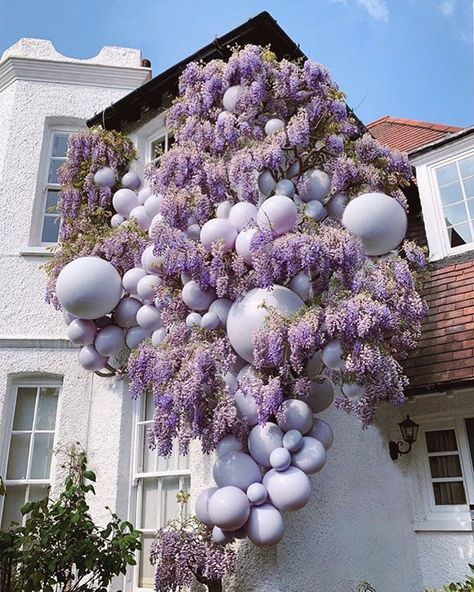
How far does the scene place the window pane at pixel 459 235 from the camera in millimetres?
8141

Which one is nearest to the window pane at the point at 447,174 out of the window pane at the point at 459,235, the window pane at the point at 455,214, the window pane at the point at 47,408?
the window pane at the point at 455,214

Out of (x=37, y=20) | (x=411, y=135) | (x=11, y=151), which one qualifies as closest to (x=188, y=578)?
(x=11, y=151)

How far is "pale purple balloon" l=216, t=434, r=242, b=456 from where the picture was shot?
14.5 feet

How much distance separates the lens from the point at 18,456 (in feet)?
21.5

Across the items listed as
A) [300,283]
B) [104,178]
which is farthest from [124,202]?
[300,283]

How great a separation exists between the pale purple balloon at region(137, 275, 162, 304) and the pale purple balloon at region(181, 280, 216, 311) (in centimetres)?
47

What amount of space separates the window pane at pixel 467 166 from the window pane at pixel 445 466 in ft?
13.9

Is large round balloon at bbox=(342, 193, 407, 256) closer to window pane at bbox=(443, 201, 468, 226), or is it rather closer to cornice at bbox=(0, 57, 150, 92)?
window pane at bbox=(443, 201, 468, 226)

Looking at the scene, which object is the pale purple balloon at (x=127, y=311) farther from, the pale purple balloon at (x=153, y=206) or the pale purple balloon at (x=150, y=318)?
the pale purple balloon at (x=153, y=206)

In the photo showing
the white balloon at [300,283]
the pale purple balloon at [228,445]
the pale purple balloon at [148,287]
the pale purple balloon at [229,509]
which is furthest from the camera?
the pale purple balloon at [148,287]

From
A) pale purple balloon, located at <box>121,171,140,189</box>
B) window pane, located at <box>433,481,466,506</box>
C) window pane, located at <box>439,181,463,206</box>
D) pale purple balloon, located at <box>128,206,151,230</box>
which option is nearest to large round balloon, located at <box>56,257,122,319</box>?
pale purple balloon, located at <box>128,206,151,230</box>

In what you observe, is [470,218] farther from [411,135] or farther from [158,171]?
[158,171]

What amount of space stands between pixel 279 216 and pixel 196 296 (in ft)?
3.29

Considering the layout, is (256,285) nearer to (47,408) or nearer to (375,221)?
(375,221)
